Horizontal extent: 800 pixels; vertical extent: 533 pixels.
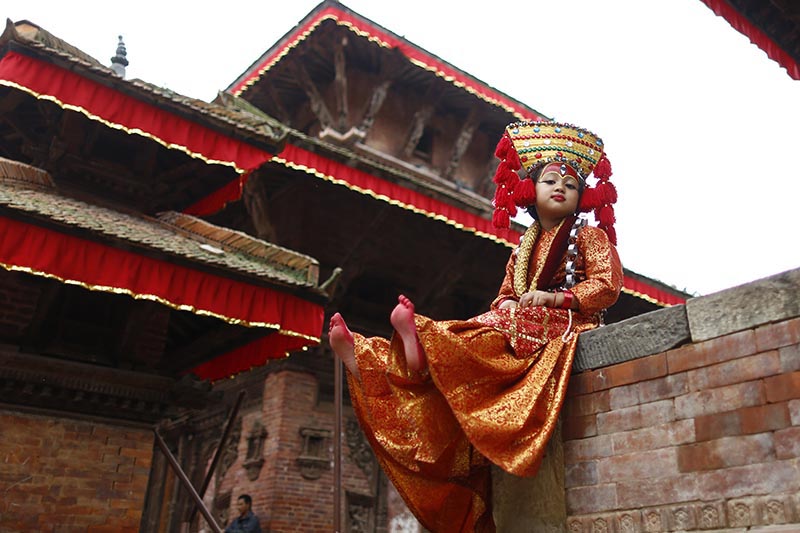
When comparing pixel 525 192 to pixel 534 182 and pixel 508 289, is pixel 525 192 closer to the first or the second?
pixel 534 182

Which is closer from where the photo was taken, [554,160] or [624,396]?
[624,396]

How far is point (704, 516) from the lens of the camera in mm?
2865

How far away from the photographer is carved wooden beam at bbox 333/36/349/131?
1349 centimetres

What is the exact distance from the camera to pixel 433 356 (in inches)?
131

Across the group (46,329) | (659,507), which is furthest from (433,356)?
(46,329)

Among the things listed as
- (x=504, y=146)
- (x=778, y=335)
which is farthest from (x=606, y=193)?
(x=778, y=335)

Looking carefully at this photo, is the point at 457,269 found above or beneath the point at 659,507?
above

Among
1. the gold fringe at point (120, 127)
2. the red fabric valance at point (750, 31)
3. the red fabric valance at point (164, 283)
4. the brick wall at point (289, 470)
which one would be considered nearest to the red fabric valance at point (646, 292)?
the brick wall at point (289, 470)

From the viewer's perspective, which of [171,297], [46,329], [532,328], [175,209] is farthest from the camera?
[175,209]

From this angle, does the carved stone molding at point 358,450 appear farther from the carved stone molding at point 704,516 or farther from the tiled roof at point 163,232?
the carved stone molding at point 704,516

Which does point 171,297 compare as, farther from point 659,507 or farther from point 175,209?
point 659,507

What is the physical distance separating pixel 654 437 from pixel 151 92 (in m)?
6.07

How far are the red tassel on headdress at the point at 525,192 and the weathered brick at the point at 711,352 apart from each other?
1.32 metres

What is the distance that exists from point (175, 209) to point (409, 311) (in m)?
5.97
